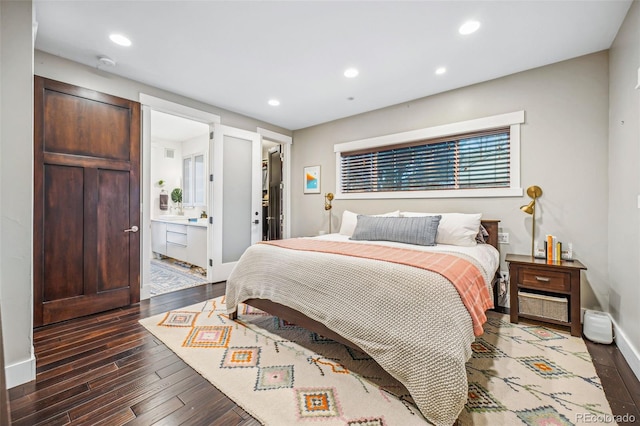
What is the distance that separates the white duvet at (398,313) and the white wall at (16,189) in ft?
5.40

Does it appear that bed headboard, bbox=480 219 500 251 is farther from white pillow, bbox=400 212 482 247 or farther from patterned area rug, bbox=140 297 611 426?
patterned area rug, bbox=140 297 611 426

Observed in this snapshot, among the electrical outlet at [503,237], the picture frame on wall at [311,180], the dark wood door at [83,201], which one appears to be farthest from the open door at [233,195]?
the electrical outlet at [503,237]

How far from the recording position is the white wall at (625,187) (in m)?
2.00

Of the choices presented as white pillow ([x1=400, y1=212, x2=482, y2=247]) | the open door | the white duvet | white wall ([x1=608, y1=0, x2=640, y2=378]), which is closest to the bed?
the white duvet

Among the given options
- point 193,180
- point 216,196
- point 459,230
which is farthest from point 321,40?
point 193,180

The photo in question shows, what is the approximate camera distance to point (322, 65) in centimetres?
296

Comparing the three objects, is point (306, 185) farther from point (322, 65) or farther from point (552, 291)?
point (552, 291)

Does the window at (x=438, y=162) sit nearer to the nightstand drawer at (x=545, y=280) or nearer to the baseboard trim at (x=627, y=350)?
the nightstand drawer at (x=545, y=280)

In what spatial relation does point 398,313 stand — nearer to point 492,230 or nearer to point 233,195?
point 492,230

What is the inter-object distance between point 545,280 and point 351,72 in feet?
9.16

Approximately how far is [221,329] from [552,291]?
9.84ft

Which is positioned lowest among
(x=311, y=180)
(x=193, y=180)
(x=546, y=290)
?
(x=546, y=290)

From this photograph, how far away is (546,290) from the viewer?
2562 millimetres

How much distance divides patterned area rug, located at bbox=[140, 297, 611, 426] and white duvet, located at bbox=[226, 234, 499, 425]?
25cm
